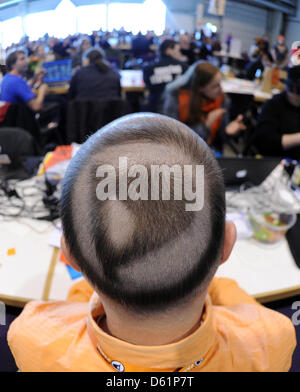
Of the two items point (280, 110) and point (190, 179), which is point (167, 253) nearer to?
point (190, 179)

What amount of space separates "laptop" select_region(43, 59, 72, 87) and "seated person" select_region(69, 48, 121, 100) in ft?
1.37

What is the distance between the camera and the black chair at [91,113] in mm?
1962

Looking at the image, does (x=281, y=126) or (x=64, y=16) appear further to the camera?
(x=281, y=126)

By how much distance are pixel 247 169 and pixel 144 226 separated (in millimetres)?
1048

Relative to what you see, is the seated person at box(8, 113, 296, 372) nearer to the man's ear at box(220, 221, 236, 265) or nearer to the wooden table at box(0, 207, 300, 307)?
the man's ear at box(220, 221, 236, 265)

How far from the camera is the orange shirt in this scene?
17.9 inches

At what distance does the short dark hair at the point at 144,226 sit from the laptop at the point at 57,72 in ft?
9.90

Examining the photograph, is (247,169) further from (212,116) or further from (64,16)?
(64,16)

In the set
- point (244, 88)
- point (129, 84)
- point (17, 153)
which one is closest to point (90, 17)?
point (17, 153)

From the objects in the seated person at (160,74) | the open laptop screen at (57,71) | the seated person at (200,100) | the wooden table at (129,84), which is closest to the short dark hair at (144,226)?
the seated person at (200,100)

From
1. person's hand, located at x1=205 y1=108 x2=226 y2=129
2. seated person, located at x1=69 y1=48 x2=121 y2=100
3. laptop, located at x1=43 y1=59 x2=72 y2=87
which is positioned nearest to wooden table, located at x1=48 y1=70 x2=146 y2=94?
laptop, located at x1=43 y1=59 x2=72 y2=87

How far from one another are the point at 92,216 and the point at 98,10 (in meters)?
1.04

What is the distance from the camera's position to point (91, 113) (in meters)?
1.98

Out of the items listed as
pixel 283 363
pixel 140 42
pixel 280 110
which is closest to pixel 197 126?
pixel 280 110
